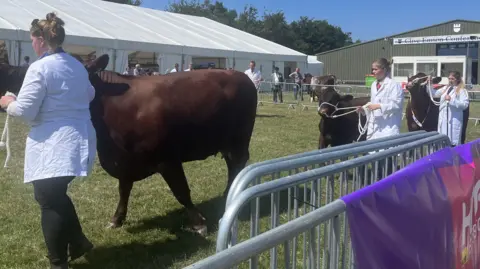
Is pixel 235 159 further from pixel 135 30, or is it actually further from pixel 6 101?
pixel 135 30

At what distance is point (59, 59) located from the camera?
3.63m

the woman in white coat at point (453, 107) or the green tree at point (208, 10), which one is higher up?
the green tree at point (208, 10)

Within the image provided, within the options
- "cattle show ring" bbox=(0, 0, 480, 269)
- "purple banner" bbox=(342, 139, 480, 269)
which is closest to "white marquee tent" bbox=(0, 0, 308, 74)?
"cattle show ring" bbox=(0, 0, 480, 269)

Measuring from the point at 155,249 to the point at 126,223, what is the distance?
808mm

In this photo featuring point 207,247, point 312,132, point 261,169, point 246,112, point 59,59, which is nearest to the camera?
point 261,169

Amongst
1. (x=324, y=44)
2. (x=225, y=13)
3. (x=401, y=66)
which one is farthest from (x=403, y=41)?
(x=225, y=13)

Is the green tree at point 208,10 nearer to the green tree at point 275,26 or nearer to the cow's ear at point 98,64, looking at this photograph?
the green tree at point 275,26

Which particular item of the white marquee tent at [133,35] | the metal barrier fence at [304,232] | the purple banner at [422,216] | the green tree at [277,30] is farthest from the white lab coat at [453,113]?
the green tree at [277,30]

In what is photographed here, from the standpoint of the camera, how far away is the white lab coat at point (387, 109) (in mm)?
6375

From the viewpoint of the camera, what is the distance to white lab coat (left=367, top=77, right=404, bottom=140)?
6.38m

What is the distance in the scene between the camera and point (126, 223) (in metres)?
5.50

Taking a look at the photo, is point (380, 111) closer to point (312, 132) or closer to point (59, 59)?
point (59, 59)

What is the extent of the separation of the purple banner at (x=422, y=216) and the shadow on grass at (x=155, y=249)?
2292 millimetres

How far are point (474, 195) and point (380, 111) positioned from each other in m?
2.88
